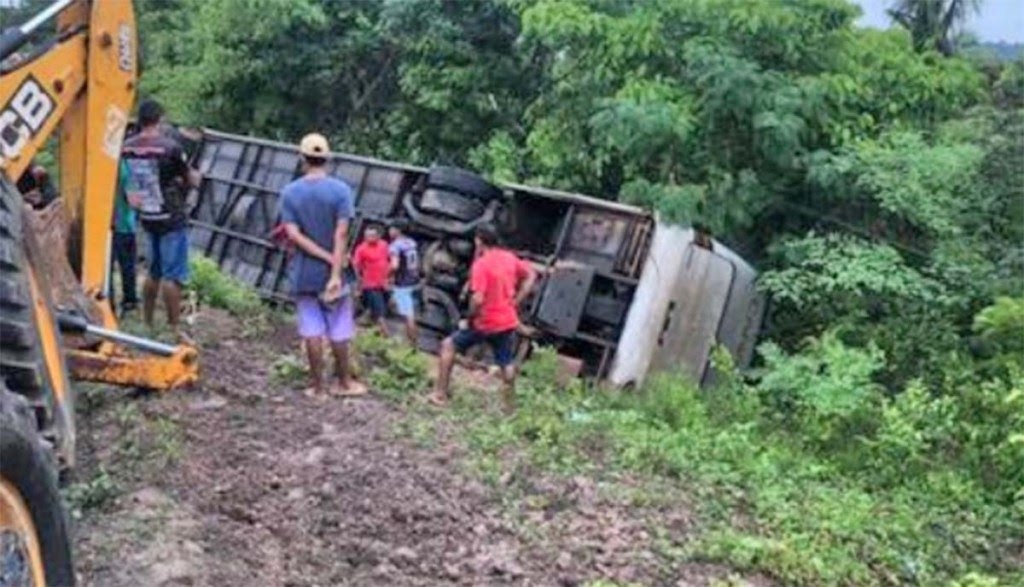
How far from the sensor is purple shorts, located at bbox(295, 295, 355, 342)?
7762 millimetres

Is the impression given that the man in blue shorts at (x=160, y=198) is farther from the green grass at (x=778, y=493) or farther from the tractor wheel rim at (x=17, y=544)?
the tractor wheel rim at (x=17, y=544)

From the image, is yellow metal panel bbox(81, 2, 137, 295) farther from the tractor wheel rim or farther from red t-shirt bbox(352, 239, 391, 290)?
red t-shirt bbox(352, 239, 391, 290)

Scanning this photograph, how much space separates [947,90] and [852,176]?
2559 millimetres

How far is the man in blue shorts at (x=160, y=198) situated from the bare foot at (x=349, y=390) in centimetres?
116

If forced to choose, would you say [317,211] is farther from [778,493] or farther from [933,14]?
[933,14]

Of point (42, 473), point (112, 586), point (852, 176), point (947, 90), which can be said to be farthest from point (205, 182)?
point (42, 473)

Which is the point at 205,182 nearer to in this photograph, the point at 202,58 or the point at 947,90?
the point at 202,58

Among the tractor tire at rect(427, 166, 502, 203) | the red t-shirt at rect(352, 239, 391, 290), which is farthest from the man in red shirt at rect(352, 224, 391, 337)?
→ the tractor tire at rect(427, 166, 502, 203)

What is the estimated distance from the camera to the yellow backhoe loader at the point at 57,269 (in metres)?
2.98

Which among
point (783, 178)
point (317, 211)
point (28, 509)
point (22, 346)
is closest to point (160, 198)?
point (317, 211)

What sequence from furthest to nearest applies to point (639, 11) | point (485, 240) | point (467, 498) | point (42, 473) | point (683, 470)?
point (639, 11)
point (485, 240)
point (683, 470)
point (467, 498)
point (42, 473)

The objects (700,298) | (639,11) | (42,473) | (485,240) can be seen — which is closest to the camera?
(42,473)

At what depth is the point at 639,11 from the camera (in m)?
15.6

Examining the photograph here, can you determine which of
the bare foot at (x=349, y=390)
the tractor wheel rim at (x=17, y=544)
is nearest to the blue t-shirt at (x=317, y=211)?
the bare foot at (x=349, y=390)
